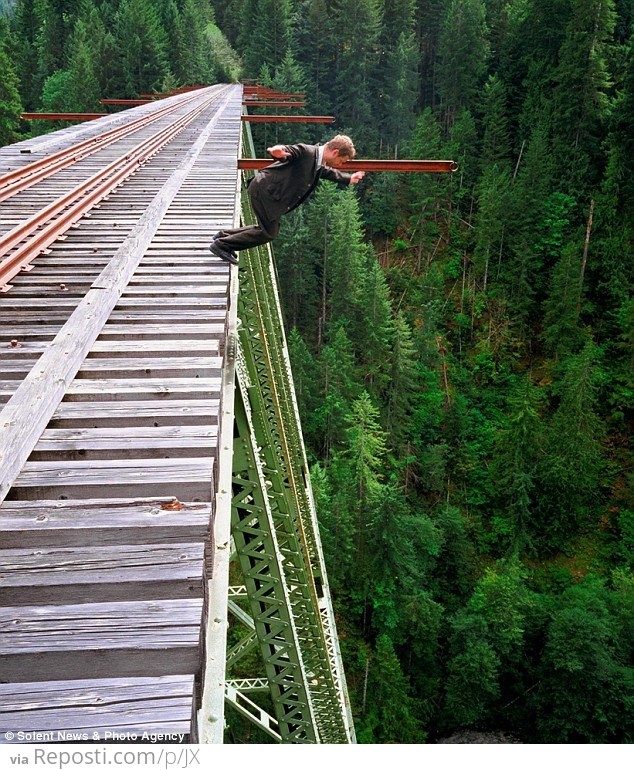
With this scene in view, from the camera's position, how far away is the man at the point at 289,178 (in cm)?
432

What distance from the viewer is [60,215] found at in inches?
247

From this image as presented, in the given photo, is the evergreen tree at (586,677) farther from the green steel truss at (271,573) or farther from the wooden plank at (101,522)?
the wooden plank at (101,522)

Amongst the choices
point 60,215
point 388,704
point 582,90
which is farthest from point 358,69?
point 60,215

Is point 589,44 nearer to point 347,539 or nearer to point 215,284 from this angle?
point 347,539

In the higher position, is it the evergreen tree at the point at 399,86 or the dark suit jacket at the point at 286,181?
the evergreen tree at the point at 399,86

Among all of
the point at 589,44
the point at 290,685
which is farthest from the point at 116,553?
the point at 589,44

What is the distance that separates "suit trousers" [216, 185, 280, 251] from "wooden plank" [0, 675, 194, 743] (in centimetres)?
354

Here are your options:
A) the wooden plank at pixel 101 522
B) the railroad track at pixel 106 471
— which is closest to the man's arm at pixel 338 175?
the railroad track at pixel 106 471

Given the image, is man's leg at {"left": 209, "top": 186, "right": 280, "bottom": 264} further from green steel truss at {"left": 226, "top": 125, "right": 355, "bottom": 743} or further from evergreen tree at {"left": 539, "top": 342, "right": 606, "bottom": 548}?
evergreen tree at {"left": 539, "top": 342, "right": 606, "bottom": 548}

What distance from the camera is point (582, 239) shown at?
1214 inches

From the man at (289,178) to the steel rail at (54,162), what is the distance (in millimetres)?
3995

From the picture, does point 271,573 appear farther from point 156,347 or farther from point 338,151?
point 338,151

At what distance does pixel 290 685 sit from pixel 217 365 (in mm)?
4040

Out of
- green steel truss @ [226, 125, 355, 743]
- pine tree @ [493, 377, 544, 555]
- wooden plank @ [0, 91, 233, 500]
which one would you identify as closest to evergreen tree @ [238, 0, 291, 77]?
pine tree @ [493, 377, 544, 555]
